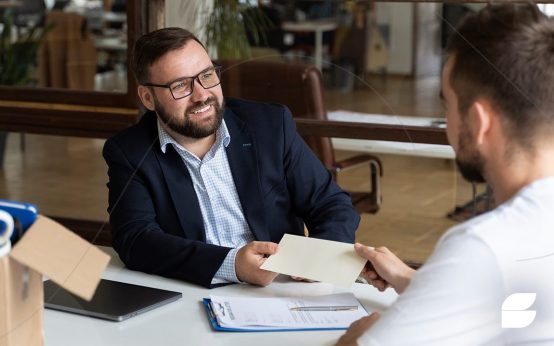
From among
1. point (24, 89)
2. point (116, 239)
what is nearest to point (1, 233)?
point (116, 239)

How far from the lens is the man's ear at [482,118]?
1.34 m

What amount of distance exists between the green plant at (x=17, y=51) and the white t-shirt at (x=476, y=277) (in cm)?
350

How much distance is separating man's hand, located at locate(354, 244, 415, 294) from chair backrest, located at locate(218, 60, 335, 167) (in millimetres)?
1787

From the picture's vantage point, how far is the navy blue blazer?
225 cm

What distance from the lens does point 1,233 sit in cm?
135

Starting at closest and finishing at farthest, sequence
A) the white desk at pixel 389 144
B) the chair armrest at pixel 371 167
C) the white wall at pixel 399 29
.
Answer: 1. the white desk at pixel 389 144
2. the chair armrest at pixel 371 167
3. the white wall at pixel 399 29

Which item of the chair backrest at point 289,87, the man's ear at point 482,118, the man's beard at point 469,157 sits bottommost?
the chair backrest at point 289,87

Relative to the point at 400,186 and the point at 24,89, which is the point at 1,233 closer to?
the point at 24,89

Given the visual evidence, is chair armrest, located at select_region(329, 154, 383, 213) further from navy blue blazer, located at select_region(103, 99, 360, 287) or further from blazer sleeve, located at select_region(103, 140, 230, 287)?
blazer sleeve, located at select_region(103, 140, 230, 287)

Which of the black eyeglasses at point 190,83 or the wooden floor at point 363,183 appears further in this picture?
the wooden floor at point 363,183

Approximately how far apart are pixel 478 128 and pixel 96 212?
11.5ft

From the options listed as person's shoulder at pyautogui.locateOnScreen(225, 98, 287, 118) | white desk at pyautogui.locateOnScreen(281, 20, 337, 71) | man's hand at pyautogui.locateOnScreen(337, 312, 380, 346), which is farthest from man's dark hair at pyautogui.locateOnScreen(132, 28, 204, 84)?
white desk at pyautogui.locateOnScreen(281, 20, 337, 71)
